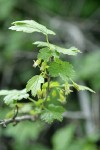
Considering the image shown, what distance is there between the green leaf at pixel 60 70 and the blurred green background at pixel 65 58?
147 cm

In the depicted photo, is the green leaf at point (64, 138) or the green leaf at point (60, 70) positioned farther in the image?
the green leaf at point (64, 138)

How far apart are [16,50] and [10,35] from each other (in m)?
0.18

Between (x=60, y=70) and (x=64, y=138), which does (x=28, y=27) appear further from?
(x=64, y=138)

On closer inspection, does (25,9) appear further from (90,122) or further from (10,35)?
(90,122)

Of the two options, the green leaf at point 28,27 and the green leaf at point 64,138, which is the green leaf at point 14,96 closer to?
the green leaf at point 28,27

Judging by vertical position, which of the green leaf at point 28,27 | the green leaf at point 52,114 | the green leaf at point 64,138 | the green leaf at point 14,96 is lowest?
the green leaf at point 64,138

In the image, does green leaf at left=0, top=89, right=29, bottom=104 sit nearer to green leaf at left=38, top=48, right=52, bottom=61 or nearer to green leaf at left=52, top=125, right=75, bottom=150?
green leaf at left=38, top=48, right=52, bottom=61

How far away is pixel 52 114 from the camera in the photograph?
1137 millimetres

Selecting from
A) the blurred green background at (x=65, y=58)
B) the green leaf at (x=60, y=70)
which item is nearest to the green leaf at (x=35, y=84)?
the green leaf at (x=60, y=70)

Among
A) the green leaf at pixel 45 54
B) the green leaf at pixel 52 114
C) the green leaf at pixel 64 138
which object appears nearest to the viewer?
the green leaf at pixel 45 54

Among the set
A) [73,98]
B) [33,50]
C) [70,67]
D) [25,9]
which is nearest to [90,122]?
[73,98]

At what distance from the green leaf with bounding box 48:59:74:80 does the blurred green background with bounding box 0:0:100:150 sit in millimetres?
1466

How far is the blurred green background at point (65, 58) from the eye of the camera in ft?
8.45

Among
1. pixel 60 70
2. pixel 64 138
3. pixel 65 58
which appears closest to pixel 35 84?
pixel 60 70
